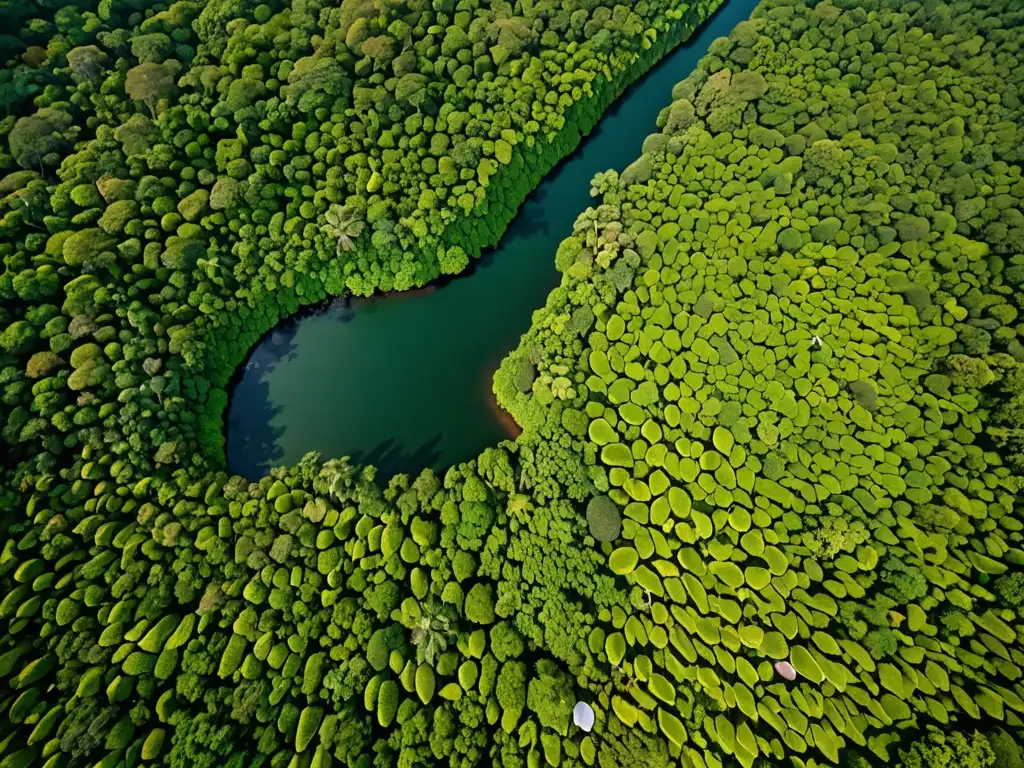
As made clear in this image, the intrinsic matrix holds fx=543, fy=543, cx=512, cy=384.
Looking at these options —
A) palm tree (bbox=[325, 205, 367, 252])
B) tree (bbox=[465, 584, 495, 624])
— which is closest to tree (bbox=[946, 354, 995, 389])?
tree (bbox=[465, 584, 495, 624])

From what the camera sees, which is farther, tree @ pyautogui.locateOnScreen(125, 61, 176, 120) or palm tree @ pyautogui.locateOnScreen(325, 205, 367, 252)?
tree @ pyautogui.locateOnScreen(125, 61, 176, 120)

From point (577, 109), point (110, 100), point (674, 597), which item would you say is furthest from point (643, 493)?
point (110, 100)

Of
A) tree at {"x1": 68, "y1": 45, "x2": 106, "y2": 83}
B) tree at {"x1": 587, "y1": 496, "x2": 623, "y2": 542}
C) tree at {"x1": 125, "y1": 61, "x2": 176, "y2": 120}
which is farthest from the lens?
tree at {"x1": 68, "y1": 45, "x2": 106, "y2": 83}

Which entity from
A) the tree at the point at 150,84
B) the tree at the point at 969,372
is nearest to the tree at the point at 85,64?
the tree at the point at 150,84

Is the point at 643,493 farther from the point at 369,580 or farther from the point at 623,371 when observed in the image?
the point at 369,580

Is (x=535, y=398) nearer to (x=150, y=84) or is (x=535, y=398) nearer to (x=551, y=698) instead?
(x=551, y=698)

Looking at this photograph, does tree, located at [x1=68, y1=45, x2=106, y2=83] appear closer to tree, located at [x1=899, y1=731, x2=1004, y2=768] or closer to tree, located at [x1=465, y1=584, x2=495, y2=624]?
tree, located at [x1=465, y1=584, x2=495, y2=624]

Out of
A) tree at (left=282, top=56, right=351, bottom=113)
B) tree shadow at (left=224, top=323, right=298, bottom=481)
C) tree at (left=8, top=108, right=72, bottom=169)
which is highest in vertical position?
tree at (left=282, top=56, right=351, bottom=113)
